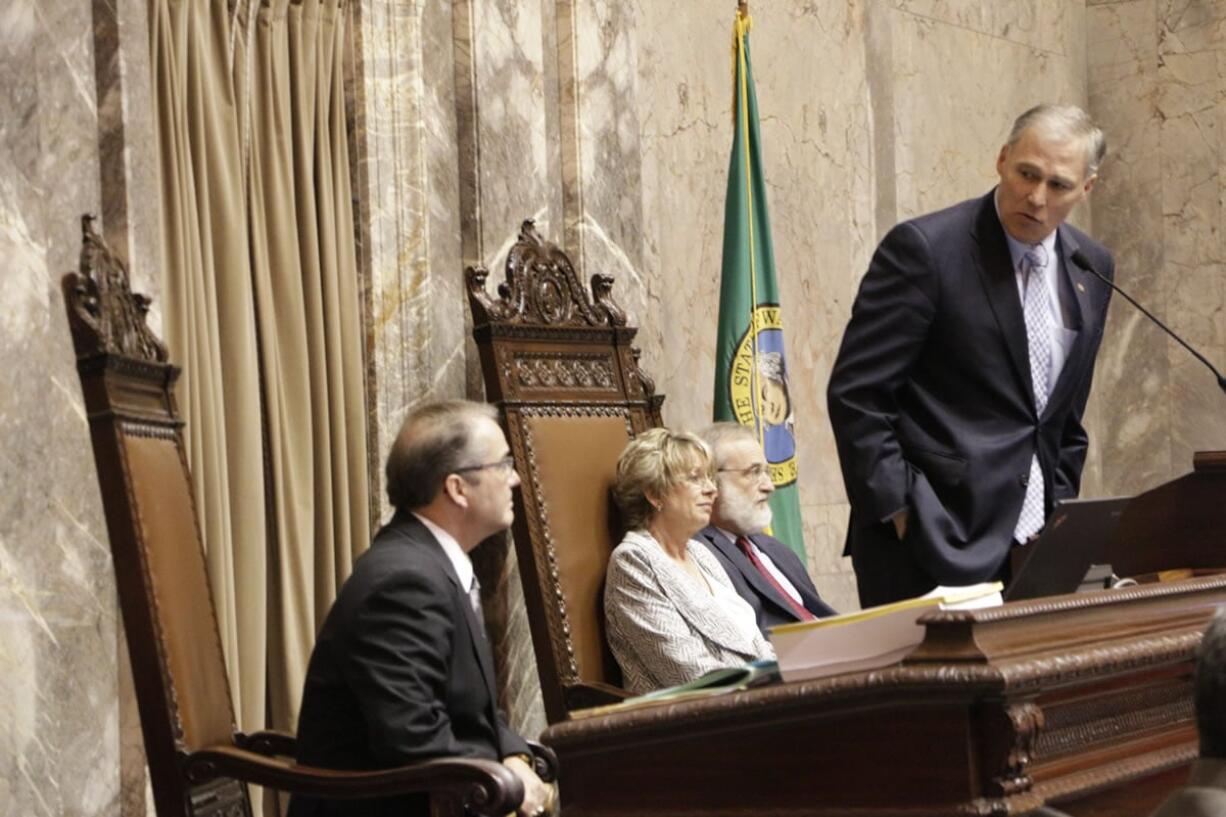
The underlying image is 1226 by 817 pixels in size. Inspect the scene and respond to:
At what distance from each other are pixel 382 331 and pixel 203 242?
73 centimetres

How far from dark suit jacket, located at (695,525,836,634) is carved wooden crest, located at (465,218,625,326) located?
2.44 feet

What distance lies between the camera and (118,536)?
139 inches

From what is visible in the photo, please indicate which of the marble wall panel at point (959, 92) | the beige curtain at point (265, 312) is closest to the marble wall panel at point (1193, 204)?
the marble wall panel at point (959, 92)

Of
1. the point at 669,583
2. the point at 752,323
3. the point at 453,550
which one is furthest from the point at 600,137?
the point at 453,550

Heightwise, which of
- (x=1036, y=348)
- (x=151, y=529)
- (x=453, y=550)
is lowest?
(x=453, y=550)

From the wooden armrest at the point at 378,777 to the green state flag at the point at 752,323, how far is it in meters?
2.96

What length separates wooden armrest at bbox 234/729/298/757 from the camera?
3.79 metres

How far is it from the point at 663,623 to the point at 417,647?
1348 mm

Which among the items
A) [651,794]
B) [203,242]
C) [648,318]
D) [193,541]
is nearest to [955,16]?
[648,318]

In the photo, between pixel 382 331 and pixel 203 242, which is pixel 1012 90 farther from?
pixel 203 242

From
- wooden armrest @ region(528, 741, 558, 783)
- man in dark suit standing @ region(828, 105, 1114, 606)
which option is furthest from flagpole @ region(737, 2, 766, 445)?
wooden armrest @ region(528, 741, 558, 783)

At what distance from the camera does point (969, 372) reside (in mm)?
4355

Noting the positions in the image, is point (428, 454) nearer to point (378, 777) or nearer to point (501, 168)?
point (378, 777)

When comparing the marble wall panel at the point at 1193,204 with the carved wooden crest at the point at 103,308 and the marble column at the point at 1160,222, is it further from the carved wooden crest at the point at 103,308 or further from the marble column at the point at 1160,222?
Answer: the carved wooden crest at the point at 103,308
